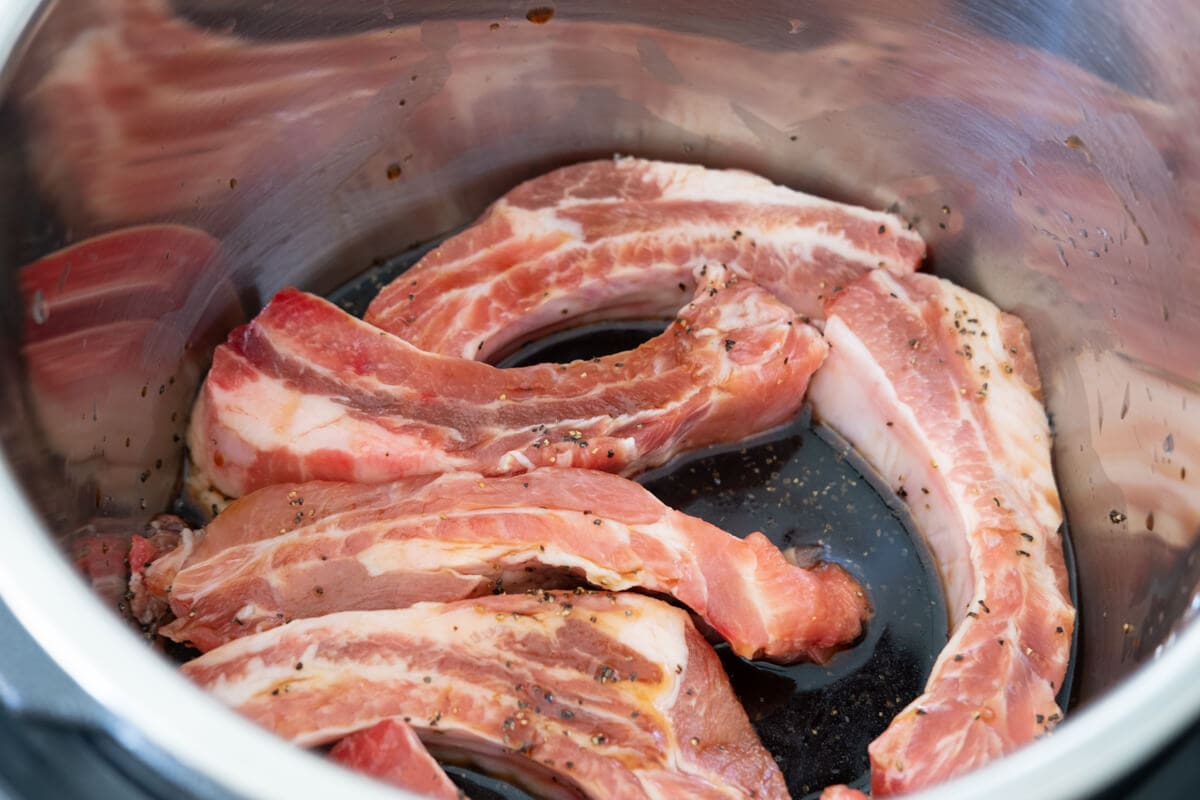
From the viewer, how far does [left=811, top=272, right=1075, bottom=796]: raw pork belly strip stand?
1.82 metres

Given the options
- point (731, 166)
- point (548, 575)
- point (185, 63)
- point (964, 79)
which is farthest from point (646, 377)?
point (185, 63)

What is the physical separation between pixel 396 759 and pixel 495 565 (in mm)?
425

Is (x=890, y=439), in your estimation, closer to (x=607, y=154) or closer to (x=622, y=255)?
(x=622, y=255)

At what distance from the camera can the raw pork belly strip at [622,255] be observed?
2424 millimetres

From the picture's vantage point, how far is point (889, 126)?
245 centimetres

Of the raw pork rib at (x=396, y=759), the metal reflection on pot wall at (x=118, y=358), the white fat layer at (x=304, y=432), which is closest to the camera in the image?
the raw pork rib at (x=396, y=759)

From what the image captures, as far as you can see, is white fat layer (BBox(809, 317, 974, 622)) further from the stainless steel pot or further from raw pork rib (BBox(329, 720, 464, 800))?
raw pork rib (BBox(329, 720, 464, 800))

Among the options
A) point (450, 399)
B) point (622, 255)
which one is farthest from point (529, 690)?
point (622, 255)

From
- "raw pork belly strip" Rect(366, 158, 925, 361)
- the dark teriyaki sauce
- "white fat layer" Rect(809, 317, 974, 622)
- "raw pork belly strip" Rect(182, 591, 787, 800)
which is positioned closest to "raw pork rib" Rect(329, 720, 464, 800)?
"raw pork belly strip" Rect(182, 591, 787, 800)

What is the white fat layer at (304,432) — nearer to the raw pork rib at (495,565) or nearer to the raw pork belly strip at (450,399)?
the raw pork belly strip at (450,399)

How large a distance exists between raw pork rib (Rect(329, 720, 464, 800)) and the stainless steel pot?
0.52 metres

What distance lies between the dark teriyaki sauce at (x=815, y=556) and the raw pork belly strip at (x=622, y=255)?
150 millimetres

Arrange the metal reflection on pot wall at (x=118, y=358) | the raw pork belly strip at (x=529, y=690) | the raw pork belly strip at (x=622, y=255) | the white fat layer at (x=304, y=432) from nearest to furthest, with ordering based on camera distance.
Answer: the raw pork belly strip at (x=529, y=690), the metal reflection on pot wall at (x=118, y=358), the white fat layer at (x=304, y=432), the raw pork belly strip at (x=622, y=255)

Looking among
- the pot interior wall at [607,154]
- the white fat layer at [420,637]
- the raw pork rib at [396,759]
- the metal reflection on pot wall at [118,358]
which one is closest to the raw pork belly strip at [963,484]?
the pot interior wall at [607,154]
